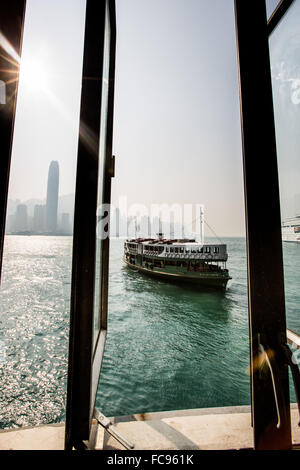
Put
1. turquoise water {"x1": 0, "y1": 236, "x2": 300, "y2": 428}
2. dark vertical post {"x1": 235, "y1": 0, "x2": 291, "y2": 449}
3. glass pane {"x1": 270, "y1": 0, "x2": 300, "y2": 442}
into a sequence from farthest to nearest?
1. turquoise water {"x1": 0, "y1": 236, "x2": 300, "y2": 428}
2. glass pane {"x1": 270, "y1": 0, "x2": 300, "y2": 442}
3. dark vertical post {"x1": 235, "y1": 0, "x2": 291, "y2": 449}

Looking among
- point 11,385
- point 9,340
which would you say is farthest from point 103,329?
point 9,340

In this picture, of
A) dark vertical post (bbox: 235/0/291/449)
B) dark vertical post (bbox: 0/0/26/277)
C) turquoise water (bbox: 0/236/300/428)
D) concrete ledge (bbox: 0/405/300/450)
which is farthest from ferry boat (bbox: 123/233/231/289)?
dark vertical post (bbox: 0/0/26/277)

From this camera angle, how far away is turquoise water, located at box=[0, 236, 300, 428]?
226 cm

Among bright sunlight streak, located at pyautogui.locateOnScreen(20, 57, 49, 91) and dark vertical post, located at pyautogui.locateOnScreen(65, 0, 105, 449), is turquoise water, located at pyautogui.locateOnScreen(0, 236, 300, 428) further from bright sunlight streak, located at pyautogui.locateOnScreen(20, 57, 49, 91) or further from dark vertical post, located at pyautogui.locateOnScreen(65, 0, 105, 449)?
bright sunlight streak, located at pyautogui.locateOnScreen(20, 57, 49, 91)

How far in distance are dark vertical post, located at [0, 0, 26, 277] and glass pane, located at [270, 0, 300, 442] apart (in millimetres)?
801

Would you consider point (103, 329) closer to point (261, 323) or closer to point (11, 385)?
point (261, 323)

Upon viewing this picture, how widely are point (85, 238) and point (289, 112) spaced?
0.93m

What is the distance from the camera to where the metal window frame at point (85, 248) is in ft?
1.84

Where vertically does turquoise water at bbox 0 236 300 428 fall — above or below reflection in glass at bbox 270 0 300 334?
below

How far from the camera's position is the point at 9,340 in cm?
498

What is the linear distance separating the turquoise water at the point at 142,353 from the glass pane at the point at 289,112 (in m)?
0.07

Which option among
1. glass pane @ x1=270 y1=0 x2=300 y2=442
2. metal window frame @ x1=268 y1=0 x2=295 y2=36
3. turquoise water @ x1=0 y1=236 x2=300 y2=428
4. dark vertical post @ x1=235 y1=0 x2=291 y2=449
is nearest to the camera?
dark vertical post @ x1=235 y1=0 x2=291 y2=449
